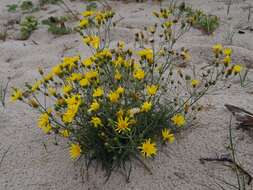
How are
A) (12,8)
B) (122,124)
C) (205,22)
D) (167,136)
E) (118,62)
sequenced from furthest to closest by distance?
(12,8), (205,22), (118,62), (167,136), (122,124)

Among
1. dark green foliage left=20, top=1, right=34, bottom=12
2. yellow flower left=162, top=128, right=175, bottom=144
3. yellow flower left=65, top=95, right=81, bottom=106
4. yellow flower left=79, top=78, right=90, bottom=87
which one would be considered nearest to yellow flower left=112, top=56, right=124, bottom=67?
yellow flower left=79, top=78, right=90, bottom=87

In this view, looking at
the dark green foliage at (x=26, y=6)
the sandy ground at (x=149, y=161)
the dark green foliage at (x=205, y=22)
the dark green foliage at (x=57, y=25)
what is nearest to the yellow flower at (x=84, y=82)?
the sandy ground at (x=149, y=161)

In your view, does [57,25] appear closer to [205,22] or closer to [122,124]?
[205,22]

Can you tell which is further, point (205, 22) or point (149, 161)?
point (205, 22)

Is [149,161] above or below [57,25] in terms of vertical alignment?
below

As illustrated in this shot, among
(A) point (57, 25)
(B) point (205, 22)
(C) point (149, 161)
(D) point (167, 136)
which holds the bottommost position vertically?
(C) point (149, 161)

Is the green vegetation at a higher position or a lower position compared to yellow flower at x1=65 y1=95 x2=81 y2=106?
higher

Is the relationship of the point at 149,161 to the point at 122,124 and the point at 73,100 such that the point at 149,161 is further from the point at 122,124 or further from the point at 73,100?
the point at 73,100

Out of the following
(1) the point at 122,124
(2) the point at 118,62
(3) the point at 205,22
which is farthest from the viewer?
(3) the point at 205,22

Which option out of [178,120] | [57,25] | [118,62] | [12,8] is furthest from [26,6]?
[178,120]

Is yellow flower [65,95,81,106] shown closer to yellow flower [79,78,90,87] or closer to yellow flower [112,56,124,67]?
yellow flower [79,78,90,87]
